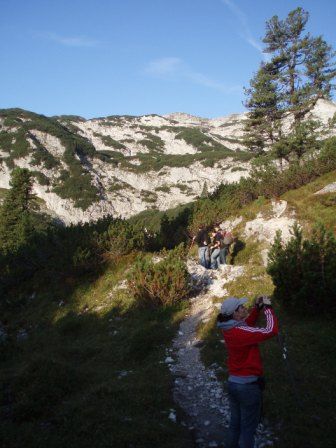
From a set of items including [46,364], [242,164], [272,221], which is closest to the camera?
[46,364]

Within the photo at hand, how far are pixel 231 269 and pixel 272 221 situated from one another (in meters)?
3.04

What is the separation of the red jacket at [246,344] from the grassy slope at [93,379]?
69.8 inches

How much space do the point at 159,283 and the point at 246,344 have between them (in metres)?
8.43

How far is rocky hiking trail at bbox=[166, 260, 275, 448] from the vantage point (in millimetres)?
5703

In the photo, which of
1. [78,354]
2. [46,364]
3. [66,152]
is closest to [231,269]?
[78,354]

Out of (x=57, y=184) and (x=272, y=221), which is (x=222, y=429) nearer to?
(x=272, y=221)

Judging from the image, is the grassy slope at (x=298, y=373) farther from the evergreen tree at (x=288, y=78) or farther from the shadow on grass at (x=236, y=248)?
the evergreen tree at (x=288, y=78)

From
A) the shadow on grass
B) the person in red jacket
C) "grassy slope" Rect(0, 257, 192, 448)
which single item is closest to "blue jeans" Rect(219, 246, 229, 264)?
the shadow on grass

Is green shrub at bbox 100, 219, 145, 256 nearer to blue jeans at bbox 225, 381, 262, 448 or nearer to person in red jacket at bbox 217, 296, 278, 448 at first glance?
person in red jacket at bbox 217, 296, 278, 448

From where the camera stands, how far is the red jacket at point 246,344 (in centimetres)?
457

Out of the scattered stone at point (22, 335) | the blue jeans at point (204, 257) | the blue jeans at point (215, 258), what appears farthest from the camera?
the blue jeans at point (204, 257)

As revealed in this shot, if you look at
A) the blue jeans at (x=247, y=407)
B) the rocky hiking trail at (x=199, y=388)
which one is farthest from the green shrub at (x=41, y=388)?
the blue jeans at (x=247, y=407)

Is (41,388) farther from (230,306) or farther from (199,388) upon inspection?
(230,306)

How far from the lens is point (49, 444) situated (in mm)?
5375
